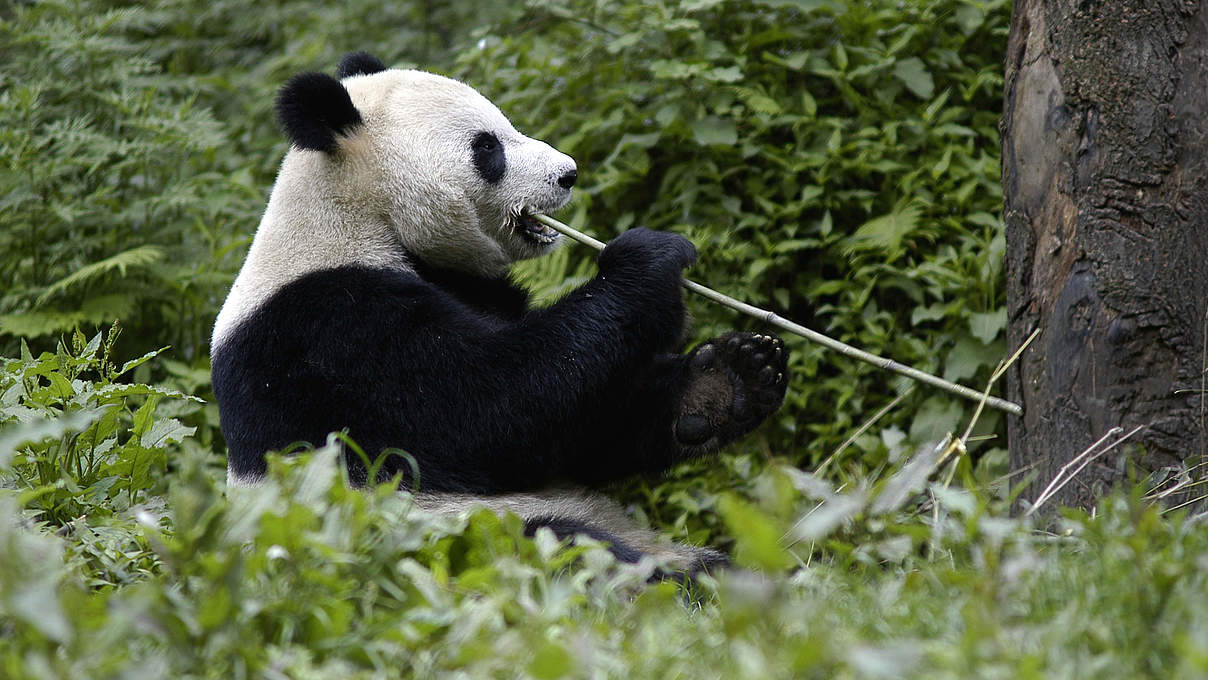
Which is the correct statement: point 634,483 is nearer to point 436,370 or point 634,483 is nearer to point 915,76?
point 436,370

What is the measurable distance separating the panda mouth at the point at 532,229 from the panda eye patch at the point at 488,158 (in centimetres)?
16

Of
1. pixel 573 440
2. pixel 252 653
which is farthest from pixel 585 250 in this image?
pixel 252 653

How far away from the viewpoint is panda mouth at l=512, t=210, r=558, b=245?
149 inches

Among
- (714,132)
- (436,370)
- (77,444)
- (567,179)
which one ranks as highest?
(567,179)

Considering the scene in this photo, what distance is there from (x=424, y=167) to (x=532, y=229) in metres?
0.44

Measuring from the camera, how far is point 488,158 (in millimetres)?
3699

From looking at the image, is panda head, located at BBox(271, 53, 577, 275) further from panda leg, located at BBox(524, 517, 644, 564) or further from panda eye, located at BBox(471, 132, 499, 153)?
panda leg, located at BBox(524, 517, 644, 564)

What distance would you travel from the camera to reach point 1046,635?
178cm

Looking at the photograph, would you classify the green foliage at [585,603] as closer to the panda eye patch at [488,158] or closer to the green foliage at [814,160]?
the panda eye patch at [488,158]

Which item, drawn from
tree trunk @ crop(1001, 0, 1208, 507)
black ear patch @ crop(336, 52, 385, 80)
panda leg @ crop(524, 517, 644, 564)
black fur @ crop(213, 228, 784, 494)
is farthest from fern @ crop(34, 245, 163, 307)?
tree trunk @ crop(1001, 0, 1208, 507)

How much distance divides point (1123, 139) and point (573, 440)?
1.81 metres

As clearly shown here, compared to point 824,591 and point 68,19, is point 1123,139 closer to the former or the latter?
point 824,591

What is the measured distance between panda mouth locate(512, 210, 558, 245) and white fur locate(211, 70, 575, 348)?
0.06 feet

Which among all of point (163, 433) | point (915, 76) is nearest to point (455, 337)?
point (163, 433)
